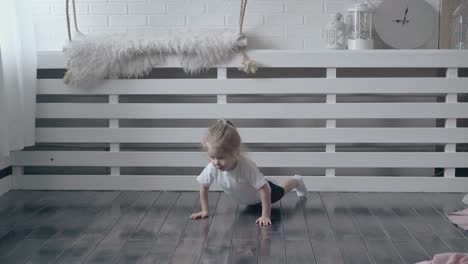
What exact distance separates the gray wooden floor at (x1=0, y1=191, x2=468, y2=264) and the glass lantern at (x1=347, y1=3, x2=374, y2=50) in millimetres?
746

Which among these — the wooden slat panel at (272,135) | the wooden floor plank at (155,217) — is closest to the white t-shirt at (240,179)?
the wooden floor plank at (155,217)

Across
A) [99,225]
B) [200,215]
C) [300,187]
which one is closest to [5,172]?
[99,225]

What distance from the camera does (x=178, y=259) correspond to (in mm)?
1986

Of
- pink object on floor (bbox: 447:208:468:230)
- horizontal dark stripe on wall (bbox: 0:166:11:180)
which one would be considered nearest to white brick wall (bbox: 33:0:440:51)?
horizontal dark stripe on wall (bbox: 0:166:11:180)

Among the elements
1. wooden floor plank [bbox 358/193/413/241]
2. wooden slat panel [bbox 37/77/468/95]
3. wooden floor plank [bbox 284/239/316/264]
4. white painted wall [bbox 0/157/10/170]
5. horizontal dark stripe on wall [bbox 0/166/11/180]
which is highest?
wooden slat panel [bbox 37/77/468/95]

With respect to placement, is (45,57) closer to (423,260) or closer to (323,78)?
(323,78)

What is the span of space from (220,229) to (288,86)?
2.97 ft

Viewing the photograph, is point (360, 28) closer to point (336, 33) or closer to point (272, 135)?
point (336, 33)

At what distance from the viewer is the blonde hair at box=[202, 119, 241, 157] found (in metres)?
2.35

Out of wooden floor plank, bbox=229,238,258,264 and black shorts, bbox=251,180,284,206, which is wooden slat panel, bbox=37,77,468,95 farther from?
wooden floor plank, bbox=229,238,258,264

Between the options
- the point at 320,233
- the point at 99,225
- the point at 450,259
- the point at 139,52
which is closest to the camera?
the point at 450,259

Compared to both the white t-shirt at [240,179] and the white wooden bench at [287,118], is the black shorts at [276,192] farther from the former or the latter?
the white wooden bench at [287,118]

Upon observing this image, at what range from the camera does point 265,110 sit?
2.95 metres

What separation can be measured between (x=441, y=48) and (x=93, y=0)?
1854 millimetres
